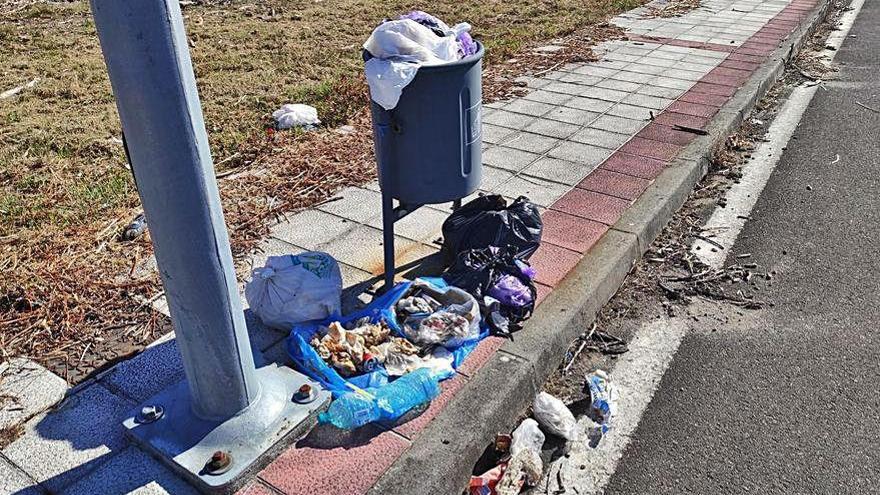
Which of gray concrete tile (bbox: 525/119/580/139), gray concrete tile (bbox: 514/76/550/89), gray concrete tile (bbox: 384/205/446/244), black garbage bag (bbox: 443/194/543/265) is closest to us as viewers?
black garbage bag (bbox: 443/194/543/265)

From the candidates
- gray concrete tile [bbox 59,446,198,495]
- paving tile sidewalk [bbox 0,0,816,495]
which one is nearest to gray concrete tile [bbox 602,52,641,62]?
paving tile sidewalk [bbox 0,0,816,495]

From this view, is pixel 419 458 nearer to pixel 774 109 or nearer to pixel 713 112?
pixel 713 112

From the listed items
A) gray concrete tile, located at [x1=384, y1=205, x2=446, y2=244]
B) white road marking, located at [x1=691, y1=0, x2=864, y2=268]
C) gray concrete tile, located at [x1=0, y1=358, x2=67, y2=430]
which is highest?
gray concrete tile, located at [x1=0, y1=358, x2=67, y2=430]

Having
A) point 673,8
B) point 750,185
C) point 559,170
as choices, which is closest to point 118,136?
point 559,170

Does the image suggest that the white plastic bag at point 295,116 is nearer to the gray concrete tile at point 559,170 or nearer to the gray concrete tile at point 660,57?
the gray concrete tile at point 559,170

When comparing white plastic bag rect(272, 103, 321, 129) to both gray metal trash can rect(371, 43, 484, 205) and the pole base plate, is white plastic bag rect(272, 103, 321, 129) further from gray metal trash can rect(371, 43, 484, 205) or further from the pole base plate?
the pole base plate

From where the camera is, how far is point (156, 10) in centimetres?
207

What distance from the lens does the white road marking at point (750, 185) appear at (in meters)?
4.59

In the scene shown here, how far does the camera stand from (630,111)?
655 cm

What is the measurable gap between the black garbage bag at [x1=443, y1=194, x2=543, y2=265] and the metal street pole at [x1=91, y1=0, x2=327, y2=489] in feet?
4.21

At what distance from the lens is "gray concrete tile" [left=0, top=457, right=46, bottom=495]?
2551mm

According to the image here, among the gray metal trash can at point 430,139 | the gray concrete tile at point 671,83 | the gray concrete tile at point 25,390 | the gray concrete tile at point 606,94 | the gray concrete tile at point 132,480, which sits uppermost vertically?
the gray metal trash can at point 430,139

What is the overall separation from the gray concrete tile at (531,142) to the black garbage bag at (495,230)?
5.84 feet

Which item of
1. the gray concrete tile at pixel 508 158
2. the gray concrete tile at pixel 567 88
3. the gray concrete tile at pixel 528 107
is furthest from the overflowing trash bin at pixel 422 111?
the gray concrete tile at pixel 567 88
